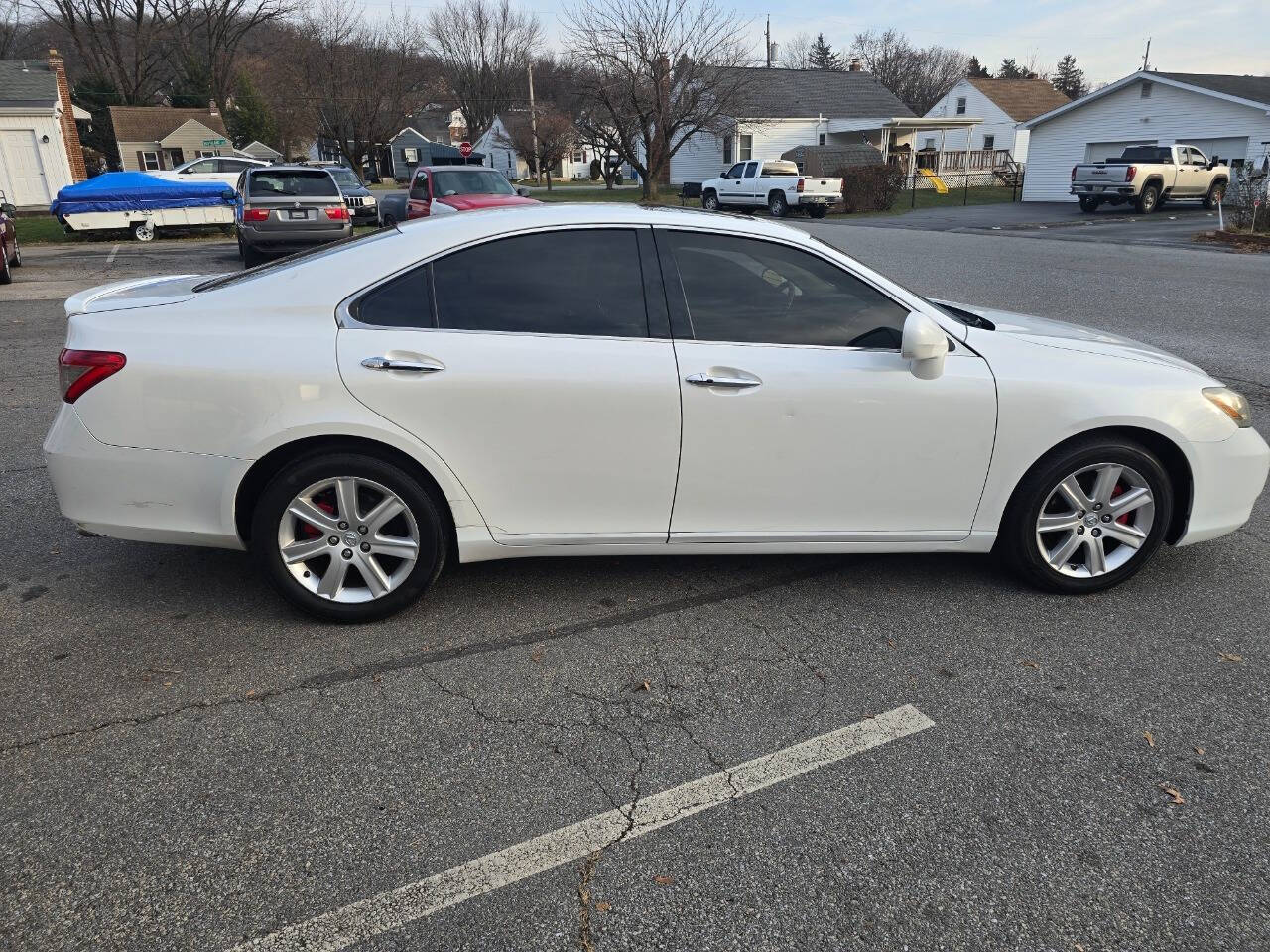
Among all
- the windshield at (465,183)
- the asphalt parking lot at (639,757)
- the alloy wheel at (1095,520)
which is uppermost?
the windshield at (465,183)

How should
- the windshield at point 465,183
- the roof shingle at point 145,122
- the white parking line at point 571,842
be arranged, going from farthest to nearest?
the roof shingle at point 145,122 < the windshield at point 465,183 < the white parking line at point 571,842

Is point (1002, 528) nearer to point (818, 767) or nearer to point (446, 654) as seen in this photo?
point (818, 767)

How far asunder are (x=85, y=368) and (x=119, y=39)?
63439mm

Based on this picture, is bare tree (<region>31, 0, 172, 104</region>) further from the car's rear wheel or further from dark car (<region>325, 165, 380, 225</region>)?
the car's rear wheel

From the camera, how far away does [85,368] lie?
350 cm

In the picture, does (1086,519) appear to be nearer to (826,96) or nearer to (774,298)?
(774,298)

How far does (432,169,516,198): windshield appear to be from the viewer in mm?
16859

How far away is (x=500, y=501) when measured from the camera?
368cm

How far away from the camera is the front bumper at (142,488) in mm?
3525

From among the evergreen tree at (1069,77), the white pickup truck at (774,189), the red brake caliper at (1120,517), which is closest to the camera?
the red brake caliper at (1120,517)

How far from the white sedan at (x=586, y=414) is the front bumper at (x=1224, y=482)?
18mm

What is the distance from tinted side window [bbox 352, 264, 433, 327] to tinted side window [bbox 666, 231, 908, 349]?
102 centimetres

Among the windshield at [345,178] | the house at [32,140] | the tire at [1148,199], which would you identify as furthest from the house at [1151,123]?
the house at [32,140]

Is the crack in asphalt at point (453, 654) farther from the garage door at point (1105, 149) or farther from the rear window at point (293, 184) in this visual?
the garage door at point (1105, 149)
